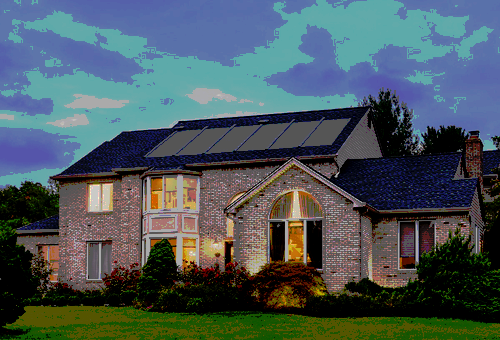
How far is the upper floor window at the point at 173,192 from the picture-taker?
3031 centimetres

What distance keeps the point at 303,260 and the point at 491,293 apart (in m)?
7.39

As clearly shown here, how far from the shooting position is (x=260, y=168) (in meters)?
30.4

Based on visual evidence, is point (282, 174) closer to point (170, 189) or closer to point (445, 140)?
point (170, 189)

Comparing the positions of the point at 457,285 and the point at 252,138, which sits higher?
the point at 252,138

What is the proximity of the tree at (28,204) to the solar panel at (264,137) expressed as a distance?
28006mm

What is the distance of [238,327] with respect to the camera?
18.0 meters

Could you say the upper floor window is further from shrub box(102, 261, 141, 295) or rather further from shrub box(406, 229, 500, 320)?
shrub box(406, 229, 500, 320)

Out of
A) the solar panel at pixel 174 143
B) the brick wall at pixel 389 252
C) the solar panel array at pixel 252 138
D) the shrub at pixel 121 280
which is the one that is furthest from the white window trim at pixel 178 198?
the brick wall at pixel 389 252

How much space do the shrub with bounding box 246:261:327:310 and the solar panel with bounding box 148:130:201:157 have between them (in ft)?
38.9

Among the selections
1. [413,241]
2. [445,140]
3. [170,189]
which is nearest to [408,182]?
[413,241]

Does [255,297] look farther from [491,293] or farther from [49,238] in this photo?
[49,238]

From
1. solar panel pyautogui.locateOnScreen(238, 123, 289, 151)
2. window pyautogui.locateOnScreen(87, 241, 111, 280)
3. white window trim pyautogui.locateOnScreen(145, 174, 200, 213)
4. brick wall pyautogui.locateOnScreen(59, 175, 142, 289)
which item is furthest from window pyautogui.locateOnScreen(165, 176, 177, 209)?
window pyautogui.locateOnScreen(87, 241, 111, 280)

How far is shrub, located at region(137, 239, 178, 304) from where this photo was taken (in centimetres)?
2652

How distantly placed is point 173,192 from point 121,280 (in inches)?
192
